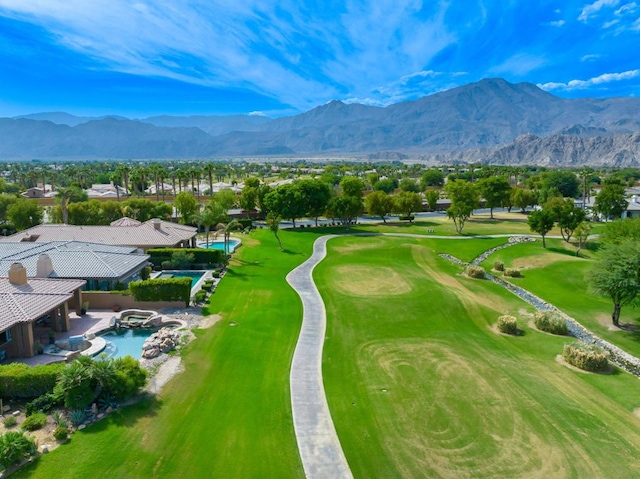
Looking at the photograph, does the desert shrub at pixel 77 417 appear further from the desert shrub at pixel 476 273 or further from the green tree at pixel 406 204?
the green tree at pixel 406 204

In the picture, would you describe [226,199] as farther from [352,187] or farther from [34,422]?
[34,422]

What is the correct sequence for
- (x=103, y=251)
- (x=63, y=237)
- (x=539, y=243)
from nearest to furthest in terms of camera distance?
1. (x=103, y=251)
2. (x=63, y=237)
3. (x=539, y=243)

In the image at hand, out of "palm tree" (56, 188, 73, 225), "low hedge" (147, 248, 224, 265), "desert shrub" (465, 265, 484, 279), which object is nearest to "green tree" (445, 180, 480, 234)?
"desert shrub" (465, 265, 484, 279)

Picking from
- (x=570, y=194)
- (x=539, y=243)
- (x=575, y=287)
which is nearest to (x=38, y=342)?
(x=575, y=287)

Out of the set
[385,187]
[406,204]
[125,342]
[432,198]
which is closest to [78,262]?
[125,342]

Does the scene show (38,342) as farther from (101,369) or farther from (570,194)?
(570,194)

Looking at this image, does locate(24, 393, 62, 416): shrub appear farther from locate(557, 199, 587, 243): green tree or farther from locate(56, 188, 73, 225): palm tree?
locate(557, 199, 587, 243): green tree

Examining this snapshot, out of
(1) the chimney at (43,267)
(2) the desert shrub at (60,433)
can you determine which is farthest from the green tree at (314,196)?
(2) the desert shrub at (60,433)
